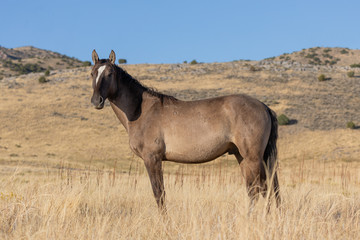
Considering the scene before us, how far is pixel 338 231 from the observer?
5152 millimetres

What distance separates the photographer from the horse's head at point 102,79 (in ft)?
22.0

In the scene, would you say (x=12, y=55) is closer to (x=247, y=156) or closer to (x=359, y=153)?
(x=359, y=153)

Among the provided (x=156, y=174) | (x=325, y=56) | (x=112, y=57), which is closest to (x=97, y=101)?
(x=112, y=57)

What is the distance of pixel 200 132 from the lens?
6.80 m

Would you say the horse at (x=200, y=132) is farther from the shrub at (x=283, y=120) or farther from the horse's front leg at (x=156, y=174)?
the shrub at (x=283, y=120)

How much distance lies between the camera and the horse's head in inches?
264

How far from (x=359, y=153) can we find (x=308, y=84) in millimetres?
28436

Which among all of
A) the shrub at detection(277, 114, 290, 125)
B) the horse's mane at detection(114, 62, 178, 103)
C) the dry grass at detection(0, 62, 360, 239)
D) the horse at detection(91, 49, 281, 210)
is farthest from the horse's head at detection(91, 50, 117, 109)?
the shrub at detection(277, 114, 290, 125)

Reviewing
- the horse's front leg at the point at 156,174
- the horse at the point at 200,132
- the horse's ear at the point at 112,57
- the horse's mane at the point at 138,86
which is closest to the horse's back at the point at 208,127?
the horse at the point at 200,132

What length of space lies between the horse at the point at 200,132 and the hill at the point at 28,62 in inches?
4278

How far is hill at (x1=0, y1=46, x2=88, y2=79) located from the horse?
10866 centimetres

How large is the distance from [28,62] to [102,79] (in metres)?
134

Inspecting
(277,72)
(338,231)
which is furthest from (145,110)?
(277,72)

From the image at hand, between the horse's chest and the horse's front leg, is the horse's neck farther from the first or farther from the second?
the horse's front leg
